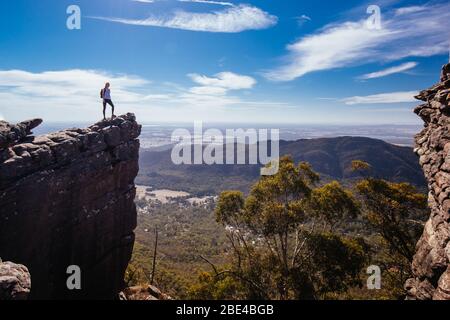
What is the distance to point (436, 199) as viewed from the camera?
1678 centimetres

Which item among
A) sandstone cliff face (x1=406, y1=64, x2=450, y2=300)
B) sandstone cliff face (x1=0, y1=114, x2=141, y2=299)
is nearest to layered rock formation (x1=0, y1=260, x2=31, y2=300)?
sandstone cliff face (x1=0, y1=114, x2=141, y2=299)

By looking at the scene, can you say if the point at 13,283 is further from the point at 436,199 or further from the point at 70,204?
the point at 436,199

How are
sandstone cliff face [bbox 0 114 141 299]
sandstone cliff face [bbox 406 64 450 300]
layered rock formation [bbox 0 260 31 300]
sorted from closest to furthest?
layered rock formation [bbox 0 260 31 300]
sandstone cliff face [bbox 406 64 450 300]
sandstone cliff face [bbox 0 114 141 299]

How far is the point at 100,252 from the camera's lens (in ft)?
76.9

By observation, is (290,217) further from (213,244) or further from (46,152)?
(213,244)

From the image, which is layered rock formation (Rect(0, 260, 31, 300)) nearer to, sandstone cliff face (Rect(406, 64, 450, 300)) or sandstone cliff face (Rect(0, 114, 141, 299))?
sandstone cliff face (Rect(0, 114, 141, 299))

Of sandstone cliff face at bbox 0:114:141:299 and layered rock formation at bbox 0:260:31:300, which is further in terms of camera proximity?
sandstone cliff face at bbox 0:114:141:299

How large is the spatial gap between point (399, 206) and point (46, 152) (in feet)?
86.0

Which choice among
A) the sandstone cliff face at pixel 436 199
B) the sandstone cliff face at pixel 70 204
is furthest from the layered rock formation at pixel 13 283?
the sandstone cliff face at pixel 436 199

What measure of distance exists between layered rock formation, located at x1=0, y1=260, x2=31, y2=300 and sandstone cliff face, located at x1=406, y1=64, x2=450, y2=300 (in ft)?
54.6

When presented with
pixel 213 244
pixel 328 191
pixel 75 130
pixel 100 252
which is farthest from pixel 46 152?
pixel 213 244

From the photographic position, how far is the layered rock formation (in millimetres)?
10258

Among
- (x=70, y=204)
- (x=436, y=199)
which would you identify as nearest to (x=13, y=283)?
(x=70, y=204)

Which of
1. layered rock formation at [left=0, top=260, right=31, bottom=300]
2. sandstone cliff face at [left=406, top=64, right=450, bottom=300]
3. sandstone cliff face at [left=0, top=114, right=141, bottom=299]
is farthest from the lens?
sandstone cliff face at [left=0, top=114, right=141, bottom=299]
